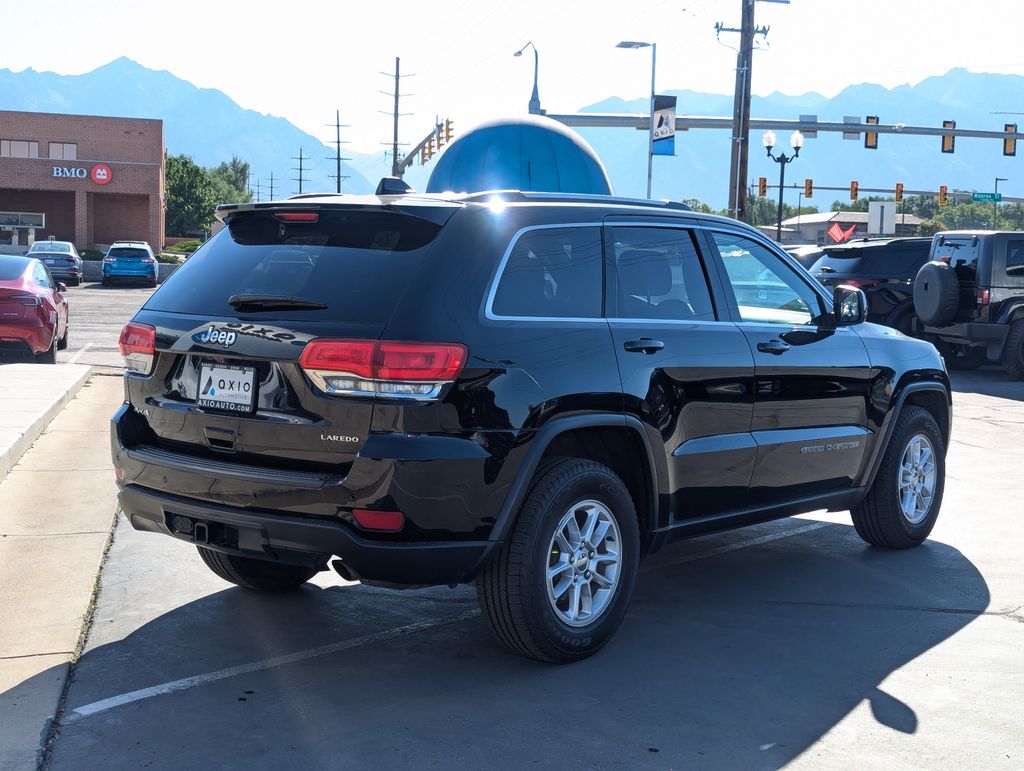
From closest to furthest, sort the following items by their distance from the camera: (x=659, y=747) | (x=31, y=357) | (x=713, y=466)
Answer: (x=659, y=747), (x=713, y=466), (x=31, y=357)

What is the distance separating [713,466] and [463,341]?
1.63 meters

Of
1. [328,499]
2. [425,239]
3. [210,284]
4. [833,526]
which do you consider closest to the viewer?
[328,499]

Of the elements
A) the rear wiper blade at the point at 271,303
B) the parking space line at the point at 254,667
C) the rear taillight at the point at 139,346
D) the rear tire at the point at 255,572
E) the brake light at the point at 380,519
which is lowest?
the parking space line at the point at 254,667

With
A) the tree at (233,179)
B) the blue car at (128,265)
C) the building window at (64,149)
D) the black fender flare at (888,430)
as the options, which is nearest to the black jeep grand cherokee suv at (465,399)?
the black fender flare at (888,430)

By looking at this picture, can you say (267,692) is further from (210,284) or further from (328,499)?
(210,284)

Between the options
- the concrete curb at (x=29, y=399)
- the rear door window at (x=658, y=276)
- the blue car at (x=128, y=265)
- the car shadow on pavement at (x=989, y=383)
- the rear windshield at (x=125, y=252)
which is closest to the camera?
the rear door window at (x=658, y=276)

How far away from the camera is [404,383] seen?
423 centimetres

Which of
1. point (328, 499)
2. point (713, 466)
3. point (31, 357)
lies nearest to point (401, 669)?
point (328, 499)

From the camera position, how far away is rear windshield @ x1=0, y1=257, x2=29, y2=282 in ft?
50.1

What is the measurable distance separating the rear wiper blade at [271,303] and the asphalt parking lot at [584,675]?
1.46m

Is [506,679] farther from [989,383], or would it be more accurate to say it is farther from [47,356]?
[989,383]

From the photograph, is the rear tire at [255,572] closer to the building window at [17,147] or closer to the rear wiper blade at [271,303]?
the rear wiper blade at [271,303]

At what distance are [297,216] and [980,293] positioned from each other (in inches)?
563

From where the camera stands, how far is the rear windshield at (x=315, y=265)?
4.43 meters
